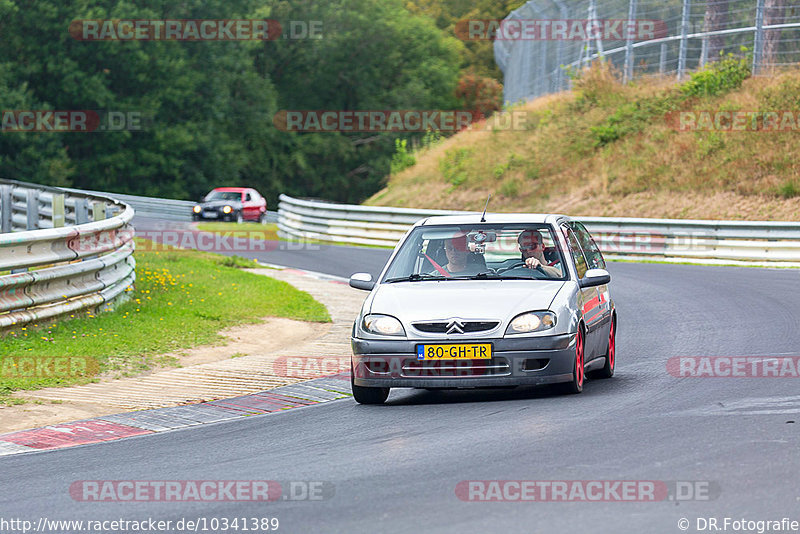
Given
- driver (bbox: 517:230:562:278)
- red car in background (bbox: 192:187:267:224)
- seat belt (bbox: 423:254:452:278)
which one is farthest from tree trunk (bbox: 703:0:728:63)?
seat belt (bbox: 423:254:452:278)

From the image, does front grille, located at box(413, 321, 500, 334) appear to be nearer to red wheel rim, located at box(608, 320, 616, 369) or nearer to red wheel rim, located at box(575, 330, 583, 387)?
red wheel rim, located at box(575, 330, 583, 387)

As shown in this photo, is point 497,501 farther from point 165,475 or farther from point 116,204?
point 116,204

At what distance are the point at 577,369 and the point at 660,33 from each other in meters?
24.9

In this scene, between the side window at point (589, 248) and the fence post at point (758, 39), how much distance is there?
20428 millimetres

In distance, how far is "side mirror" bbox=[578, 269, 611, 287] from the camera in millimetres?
9870

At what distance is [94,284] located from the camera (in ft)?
43.5

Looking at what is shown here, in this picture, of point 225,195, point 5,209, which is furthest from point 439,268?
point 225,195

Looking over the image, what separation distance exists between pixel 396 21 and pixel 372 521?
246 ft

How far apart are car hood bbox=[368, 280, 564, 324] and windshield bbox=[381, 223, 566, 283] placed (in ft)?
0.77

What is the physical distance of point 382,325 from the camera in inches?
363

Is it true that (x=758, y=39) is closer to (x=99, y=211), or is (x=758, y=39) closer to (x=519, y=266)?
(x=99, y=211)

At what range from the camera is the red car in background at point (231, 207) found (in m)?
41.2

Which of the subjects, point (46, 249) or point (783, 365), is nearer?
point (783, 365)

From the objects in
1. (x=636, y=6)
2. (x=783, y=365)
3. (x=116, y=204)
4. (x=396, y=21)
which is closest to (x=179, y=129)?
(x=396, y=21)
